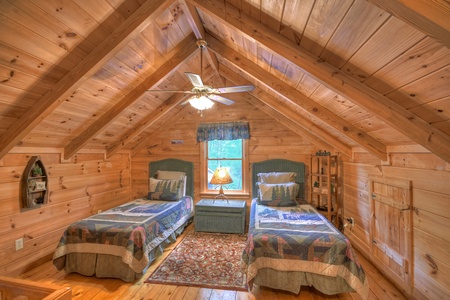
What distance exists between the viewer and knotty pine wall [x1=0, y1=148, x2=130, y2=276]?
254 cm

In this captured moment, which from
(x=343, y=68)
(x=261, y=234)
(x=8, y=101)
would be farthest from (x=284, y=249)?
(x=8, y=101)

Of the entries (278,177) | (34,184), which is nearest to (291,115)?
(278,177)

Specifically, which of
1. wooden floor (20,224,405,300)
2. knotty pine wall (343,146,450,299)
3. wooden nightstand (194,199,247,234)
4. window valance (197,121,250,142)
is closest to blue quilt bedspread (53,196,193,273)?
wooden floor (20,224,405,300)

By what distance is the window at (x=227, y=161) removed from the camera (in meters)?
4.61

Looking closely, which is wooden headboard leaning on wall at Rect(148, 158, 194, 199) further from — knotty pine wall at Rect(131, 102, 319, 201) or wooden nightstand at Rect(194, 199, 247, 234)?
wooden nightstand at Rect(194, 199, 247, 234)

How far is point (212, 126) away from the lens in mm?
4590

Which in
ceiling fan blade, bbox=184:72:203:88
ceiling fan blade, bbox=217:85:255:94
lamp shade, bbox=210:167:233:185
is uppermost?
ceiling fan blade, bbox=184:72:203:88

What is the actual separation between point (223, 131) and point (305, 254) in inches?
112

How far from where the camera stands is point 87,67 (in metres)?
2.05

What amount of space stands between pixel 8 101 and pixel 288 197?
362cm

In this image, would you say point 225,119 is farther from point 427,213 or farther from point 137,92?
point 427,213

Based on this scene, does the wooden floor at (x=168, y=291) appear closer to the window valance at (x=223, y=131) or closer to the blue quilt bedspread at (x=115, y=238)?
the blue quilt bedspread at (x=115, y=238)

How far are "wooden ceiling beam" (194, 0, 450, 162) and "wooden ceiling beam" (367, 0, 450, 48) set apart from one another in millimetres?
780

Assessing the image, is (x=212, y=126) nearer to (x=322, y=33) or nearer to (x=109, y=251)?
(x=109, y=251)
